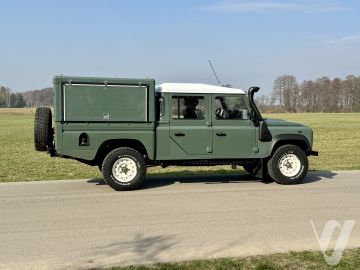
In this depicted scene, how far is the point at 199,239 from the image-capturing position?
19.4ft

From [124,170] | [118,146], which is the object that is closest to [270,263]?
[124,170]

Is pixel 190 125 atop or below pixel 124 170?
atop

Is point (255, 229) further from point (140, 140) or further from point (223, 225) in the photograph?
point (140, 140)

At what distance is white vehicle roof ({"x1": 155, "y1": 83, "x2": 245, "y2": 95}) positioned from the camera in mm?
9930

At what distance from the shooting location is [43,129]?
31.3 feet

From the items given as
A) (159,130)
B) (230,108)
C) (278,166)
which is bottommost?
(278,166)

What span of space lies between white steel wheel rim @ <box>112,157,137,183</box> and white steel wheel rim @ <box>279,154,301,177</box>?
123 inches

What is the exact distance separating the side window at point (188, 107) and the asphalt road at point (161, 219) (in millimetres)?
1437

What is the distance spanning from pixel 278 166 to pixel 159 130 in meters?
2.62

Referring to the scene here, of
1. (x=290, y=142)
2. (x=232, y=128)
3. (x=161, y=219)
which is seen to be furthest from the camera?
(x=290, y=142)

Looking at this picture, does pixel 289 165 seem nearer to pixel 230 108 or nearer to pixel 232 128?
pixel 232 128

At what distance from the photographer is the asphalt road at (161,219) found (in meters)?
5.38

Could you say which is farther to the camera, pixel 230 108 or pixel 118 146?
pixel 230 108

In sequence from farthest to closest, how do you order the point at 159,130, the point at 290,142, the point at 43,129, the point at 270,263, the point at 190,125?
the point at 290,142
the point at 190,125
the point at 159,130
the point at 43,129
the point at 270,263
